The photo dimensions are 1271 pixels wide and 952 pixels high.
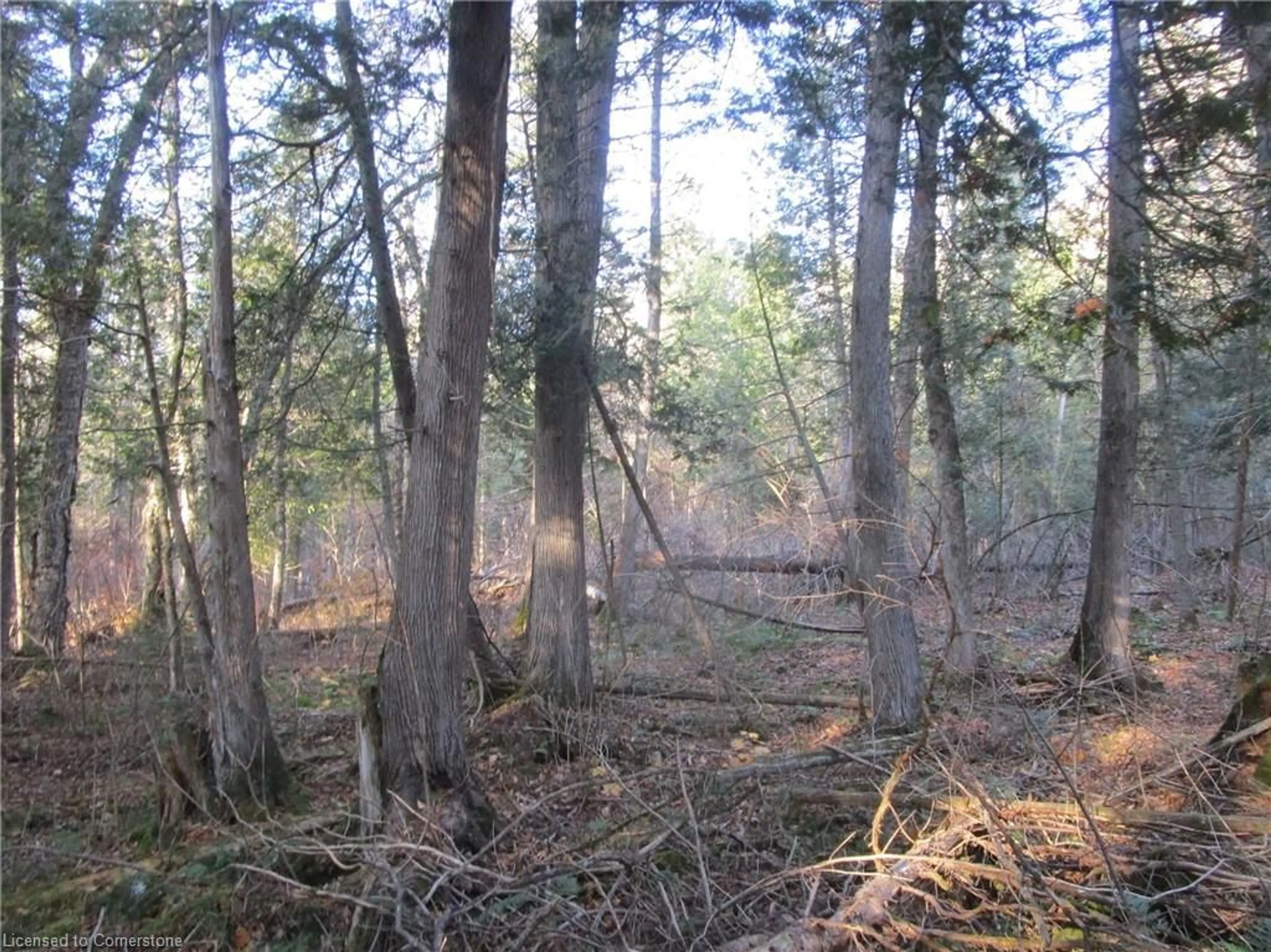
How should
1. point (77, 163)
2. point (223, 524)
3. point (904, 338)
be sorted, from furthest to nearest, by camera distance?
1. point (904, 338)
2. point (77, 163)
3. point (223, 524)

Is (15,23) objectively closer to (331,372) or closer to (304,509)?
(331,372)

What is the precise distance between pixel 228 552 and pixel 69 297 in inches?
175

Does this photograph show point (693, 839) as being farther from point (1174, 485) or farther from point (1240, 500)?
point (1174, 485)

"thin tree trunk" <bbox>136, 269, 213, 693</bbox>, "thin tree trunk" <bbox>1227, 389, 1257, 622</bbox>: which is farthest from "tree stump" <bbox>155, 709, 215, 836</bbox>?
"thin tree trunk" <bbox>1227, 389, 1257, 622</bbox>

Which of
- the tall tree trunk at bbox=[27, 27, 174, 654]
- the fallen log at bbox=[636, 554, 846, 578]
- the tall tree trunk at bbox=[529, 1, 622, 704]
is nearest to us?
the tall tree trunk at bbox=[27, 27, 174, 654]

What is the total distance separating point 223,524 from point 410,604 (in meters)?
1.74

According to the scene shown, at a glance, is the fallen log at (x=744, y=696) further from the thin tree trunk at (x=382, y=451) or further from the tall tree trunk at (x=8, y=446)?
the tall tree trunk at (x=8, y=446)

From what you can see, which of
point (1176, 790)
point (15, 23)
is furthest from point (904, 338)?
point (15, 23)

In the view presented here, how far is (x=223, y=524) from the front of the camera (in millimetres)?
6609

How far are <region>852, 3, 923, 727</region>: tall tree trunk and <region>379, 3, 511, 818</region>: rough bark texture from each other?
3.66 metres

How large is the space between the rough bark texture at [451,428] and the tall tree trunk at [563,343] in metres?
2.54

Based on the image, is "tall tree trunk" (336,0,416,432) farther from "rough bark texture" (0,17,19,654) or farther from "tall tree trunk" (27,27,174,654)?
"rough bark texture" (0,17,19,654)

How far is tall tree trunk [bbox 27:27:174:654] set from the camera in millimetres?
8336

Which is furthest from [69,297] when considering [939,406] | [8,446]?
[939,406]
